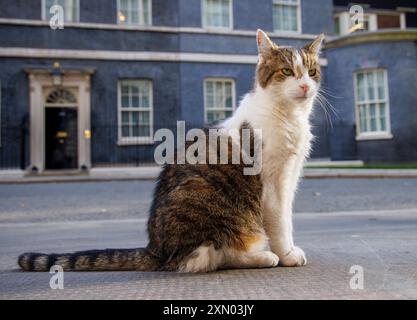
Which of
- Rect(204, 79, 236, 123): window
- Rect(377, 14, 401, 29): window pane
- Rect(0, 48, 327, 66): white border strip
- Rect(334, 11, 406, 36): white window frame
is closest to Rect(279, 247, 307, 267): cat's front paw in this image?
Rect(0, 48, 327, 66): white border strip

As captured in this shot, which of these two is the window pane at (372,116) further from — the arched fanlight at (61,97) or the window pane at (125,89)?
the arched fanlight at (61,97)

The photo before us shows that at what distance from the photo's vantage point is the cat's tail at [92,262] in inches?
74.6

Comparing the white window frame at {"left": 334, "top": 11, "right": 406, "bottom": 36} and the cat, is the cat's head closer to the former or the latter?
the cat

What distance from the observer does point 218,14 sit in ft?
49.8

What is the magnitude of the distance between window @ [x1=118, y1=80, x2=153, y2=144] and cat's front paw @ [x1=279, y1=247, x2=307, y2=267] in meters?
12.4

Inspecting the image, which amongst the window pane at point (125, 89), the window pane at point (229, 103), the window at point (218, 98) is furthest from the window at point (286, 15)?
the window pane at point (125, 89)

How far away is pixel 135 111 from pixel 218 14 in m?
4.65

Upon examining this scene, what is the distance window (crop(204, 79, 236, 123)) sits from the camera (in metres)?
15.0

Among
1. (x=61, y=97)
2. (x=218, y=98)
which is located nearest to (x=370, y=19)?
(x=218, y=98)

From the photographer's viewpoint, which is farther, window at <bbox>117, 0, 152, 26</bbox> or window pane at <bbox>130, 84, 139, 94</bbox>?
window pane at <bbox>130, 84, 139, 94</bbox>

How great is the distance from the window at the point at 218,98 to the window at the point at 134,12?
9.81ft

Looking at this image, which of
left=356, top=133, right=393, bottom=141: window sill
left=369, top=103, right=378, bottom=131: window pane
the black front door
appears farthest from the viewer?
left=369, top=103, right=378, bottom=131: window pane

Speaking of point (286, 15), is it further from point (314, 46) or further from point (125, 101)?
point (314, 46)

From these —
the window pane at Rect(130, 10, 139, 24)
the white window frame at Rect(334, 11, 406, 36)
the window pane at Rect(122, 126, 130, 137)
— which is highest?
the white window frame at Rect(334, 11, 406, 36)
